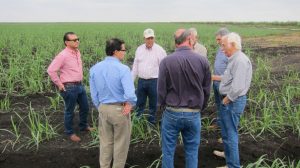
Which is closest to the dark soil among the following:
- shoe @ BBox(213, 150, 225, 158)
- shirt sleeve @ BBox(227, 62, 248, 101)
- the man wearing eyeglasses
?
shoe @ BBox(213, 150, 225, 158)

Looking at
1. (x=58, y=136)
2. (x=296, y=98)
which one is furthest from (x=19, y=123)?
(x=296, y=98)

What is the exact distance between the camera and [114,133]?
16.5 feet

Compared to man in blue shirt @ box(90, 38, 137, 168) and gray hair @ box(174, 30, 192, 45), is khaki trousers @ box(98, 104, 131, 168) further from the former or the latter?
gray hair @ box(174, 30, 192, 45)

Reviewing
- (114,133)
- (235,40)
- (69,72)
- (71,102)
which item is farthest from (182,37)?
(71,102)

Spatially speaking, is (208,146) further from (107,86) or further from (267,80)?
(267,80)

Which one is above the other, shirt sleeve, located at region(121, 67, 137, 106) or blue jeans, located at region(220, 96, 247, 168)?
shirt sleeve, located at region(121, 67, 137, 106)

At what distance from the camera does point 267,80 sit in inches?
420

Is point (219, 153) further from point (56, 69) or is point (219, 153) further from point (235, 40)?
point (56, 69)

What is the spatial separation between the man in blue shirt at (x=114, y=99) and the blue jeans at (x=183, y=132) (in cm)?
51

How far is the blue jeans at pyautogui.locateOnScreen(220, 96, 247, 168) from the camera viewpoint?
198 inches

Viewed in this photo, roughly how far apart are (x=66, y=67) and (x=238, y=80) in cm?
258

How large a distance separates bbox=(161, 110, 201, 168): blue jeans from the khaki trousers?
0.52 meters

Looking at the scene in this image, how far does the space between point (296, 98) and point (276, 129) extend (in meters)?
2.33

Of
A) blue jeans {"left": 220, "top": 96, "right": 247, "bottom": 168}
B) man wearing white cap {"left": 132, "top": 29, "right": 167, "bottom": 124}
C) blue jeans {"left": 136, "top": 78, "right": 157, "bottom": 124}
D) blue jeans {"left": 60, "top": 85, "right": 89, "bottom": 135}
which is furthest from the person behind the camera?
blue jeans {"left": 136, "top": 78, "right": 157, "bottom": 124}
